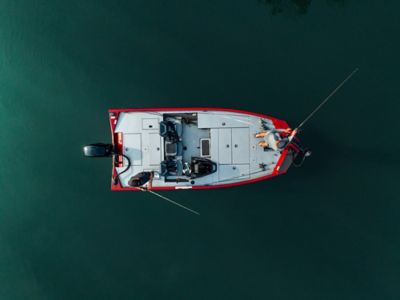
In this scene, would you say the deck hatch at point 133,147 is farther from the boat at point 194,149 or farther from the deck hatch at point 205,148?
the deck hatch at point 205,148

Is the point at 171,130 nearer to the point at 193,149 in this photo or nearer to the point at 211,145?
the point at 193,149

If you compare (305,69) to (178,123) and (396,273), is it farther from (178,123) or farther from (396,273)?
(396,273)

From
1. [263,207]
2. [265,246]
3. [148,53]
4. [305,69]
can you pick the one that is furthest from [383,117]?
[148,53]

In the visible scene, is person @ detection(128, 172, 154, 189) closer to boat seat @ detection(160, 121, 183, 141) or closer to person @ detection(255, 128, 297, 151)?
boat seat @ detection(160, 121, 183, 141)

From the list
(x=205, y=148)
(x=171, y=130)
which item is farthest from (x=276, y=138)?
(x=171, y=130)

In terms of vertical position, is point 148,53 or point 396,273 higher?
point 148,53

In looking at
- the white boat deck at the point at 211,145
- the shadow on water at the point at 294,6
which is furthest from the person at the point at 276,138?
the shadow on water at the point at 294,6
